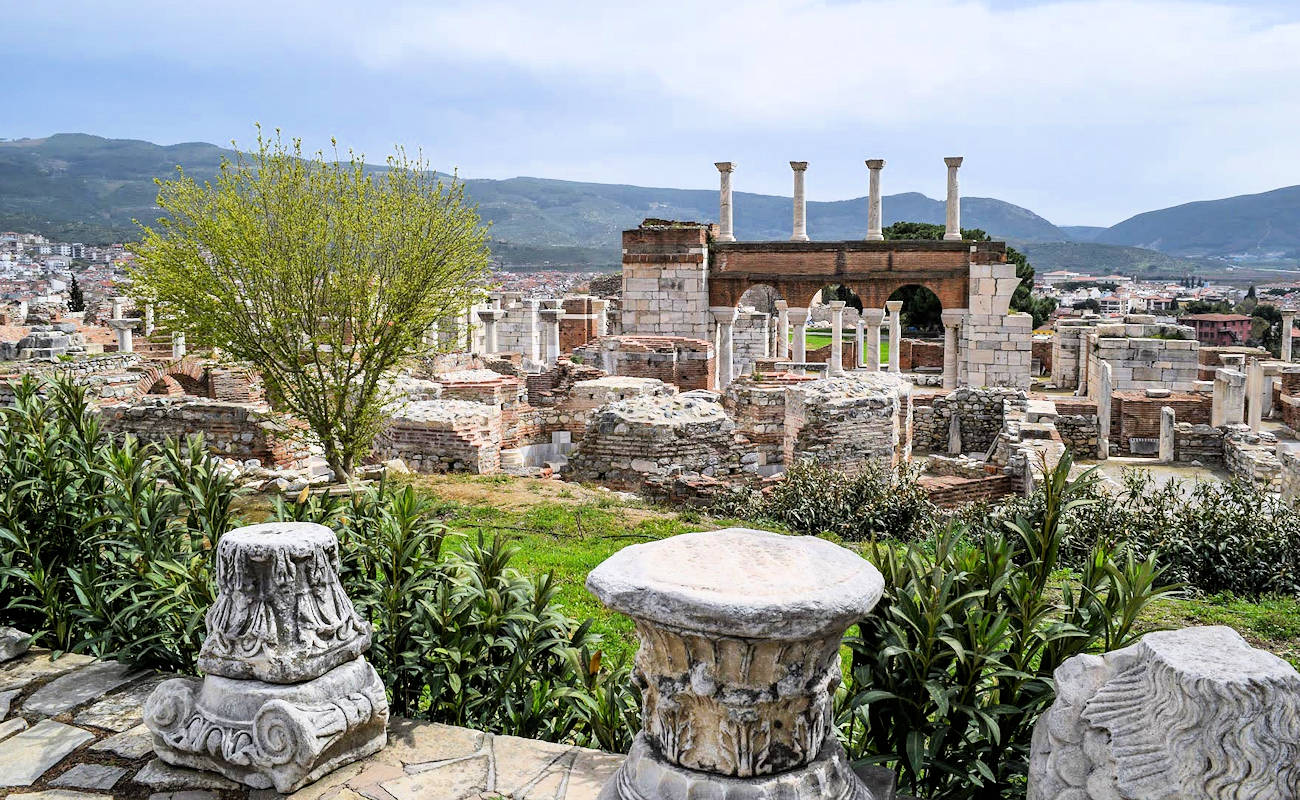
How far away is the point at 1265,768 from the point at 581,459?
946 centimetres

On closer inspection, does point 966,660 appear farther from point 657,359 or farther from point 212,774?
point 657,359

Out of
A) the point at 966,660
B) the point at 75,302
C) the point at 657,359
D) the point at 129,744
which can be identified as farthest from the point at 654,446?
the point at 75,302

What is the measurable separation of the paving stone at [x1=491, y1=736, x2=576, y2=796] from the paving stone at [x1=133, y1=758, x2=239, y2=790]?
0.95 meters

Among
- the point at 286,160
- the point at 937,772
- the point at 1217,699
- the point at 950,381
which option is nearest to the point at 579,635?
the point at 937,772

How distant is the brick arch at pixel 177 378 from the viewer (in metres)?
17.5

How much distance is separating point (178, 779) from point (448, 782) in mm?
988

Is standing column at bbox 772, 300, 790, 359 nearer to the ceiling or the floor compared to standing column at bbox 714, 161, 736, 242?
nearer to the floor

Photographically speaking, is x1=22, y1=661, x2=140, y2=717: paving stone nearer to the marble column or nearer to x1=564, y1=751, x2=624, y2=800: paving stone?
x1=564, y1=751, x2=624, y2=800: paving stone

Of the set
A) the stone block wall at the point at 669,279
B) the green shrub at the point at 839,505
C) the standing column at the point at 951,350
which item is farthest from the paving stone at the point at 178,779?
the standing column at the point at 951,350

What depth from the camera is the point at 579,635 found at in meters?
4.32

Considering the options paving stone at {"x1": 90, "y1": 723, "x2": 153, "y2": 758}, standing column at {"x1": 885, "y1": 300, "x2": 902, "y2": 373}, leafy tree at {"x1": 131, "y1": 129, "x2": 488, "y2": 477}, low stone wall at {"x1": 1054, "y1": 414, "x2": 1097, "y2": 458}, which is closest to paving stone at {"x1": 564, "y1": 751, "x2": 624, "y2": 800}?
paving stone at {"x1": 90, "y1": 723, "x2": 153, "y2": 758}

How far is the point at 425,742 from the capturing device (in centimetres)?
386

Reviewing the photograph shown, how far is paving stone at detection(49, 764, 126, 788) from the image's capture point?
3584 mm

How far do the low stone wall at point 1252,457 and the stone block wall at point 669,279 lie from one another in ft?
43.1
